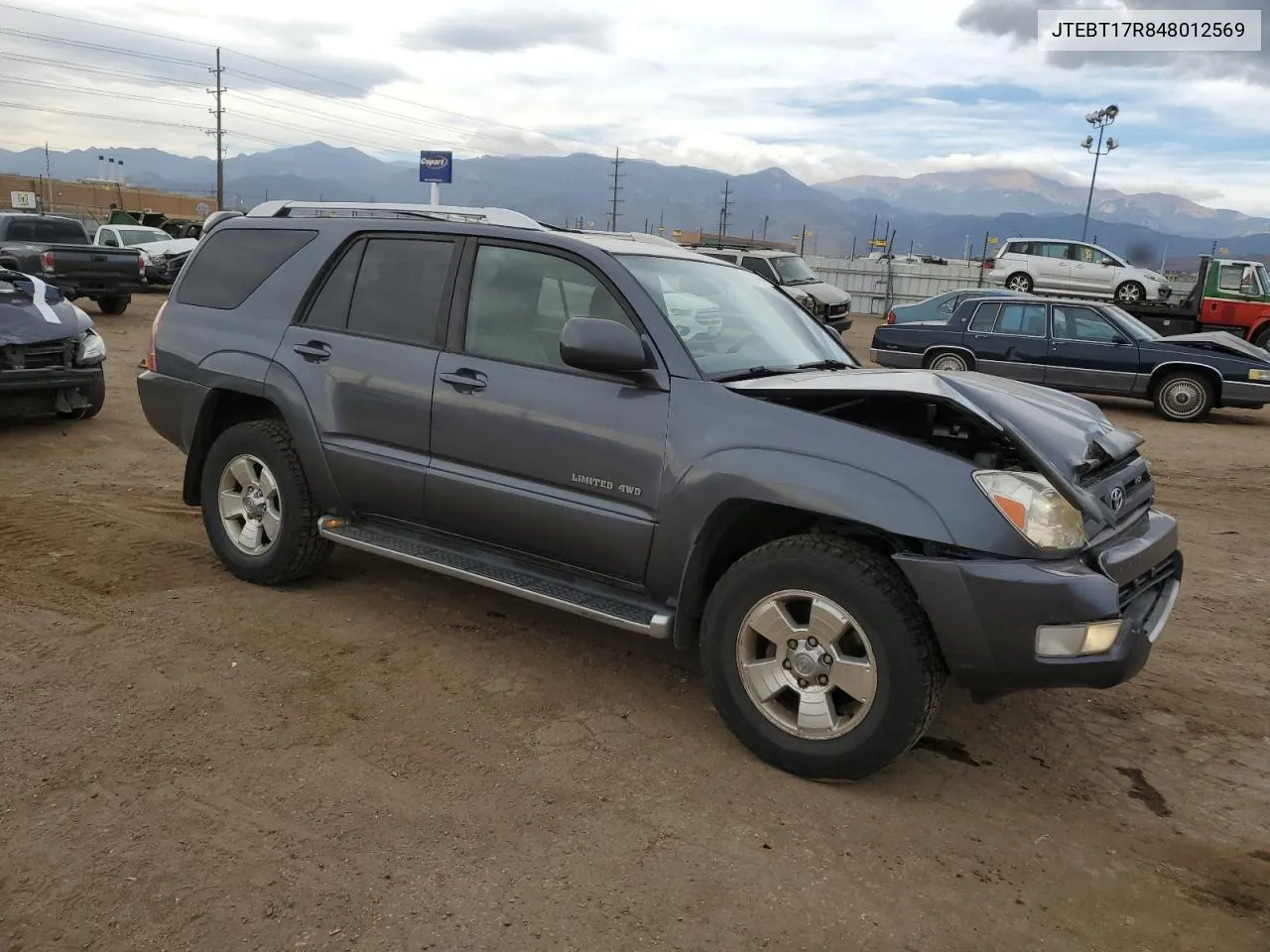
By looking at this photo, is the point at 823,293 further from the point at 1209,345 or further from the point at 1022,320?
the point at 1209,345

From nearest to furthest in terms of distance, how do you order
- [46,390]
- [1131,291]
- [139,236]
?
[46,390]
[139,236]
[1131,291]

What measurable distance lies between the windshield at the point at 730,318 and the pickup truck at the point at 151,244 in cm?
1924

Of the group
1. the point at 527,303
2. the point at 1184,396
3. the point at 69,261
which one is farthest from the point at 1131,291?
the point at 527,303

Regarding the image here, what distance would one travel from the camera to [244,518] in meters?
4.94

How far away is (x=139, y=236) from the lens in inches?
925

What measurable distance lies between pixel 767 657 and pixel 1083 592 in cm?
105

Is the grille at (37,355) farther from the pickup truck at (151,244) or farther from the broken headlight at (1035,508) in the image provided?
the pickup truck at (151,244)

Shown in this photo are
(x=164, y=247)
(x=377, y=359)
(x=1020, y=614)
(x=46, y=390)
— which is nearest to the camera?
(x=1020, y=614)

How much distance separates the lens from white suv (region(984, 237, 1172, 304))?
2441 centimetres

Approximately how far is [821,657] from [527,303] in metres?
1.90

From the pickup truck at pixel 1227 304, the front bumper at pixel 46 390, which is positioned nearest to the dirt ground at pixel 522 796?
the front bumper at pixel 46 390

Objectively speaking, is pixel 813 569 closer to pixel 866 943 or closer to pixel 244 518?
pixel 866 943

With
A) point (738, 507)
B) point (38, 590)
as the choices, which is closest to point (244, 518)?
point (38, 590)

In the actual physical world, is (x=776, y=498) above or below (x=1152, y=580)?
above
